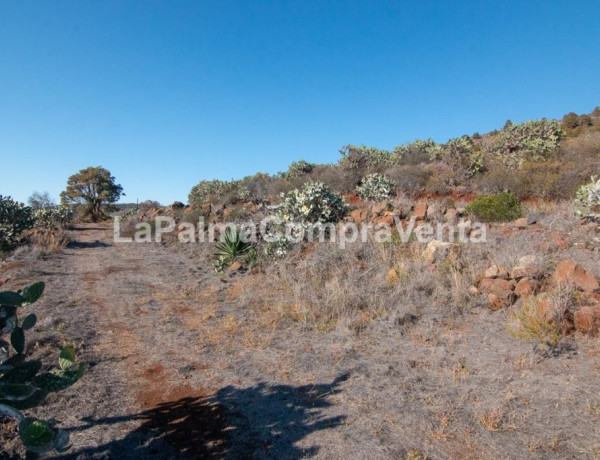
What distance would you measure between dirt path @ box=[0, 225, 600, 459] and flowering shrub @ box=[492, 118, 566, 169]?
11501mm

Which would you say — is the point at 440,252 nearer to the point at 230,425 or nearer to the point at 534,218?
the point at 534,218

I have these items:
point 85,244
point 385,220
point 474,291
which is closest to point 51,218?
point 85,244

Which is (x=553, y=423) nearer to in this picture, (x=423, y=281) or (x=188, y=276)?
(x=423, y=281)

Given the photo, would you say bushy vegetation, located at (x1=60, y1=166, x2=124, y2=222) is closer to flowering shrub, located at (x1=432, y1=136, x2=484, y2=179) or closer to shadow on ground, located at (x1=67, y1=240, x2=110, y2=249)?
shadow on ground, located at (x1=67, y1=240, x2=110, y2=249)

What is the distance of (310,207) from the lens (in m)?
9.80

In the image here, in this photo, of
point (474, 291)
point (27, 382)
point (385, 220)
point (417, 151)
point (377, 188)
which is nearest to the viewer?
point (27, 382)

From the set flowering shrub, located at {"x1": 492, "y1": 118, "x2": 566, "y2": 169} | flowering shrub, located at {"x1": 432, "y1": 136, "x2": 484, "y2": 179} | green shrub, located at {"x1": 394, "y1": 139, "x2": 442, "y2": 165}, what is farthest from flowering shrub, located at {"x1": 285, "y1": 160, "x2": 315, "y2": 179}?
flowering shrub, located at {"x1": 492, "y1": 118, "x2": 566, "y2": 169}

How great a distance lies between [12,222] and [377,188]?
11818 millimetres

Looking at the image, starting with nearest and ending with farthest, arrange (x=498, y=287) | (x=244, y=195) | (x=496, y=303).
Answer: (x=496, y=303) → (x=498, y=287) → (x=244, y=195)

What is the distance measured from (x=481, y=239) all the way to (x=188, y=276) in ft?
21.1

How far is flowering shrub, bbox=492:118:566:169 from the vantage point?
1389 centimetres

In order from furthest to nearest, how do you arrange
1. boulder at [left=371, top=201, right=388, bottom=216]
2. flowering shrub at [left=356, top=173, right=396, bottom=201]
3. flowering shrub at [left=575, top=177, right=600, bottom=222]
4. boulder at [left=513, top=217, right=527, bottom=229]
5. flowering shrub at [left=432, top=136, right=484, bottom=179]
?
flowering shrub at [left=432, top=136, right=484, bottom=179] < flowering shrub at [left=356, top=173, right=396, bottom=201] < boulder at [left=371, top=201, right=388, bottom=216] < boulder at [left=513, top=217, right=527, bottom=229] < flowering shrub at [left=575, top=177, right=600, bottom=222]

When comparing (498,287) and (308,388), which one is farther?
(498,287)

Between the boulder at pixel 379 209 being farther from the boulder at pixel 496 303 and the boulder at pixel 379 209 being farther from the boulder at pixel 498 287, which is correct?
the boulder at pixel 496 303
